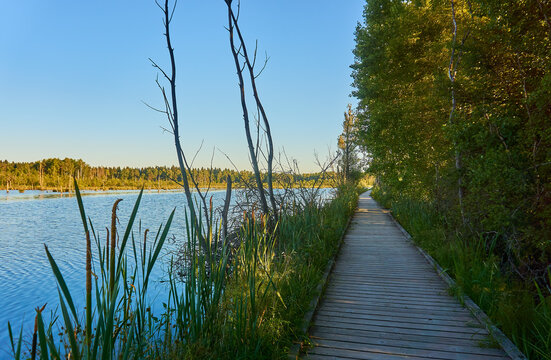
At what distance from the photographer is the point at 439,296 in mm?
4066

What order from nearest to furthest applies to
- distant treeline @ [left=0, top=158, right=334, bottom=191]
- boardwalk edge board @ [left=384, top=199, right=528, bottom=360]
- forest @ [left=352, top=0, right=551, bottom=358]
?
boardwalk edge board @ [left=384, top=199, right=528, bottom=360] → forest @ [left=352, top=0, right=551, bottom=358] → distant treeline @ [left=0, top=158, right=334, bottom=191]

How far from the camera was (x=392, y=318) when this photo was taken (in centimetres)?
344

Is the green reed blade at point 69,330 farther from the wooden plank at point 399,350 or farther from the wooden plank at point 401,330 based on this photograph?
the wooden plank at point 401,330

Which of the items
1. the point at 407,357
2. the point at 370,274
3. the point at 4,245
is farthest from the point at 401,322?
the point at 4,245

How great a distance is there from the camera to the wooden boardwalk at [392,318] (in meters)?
2.76

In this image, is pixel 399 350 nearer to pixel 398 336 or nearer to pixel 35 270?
pixel 398 336

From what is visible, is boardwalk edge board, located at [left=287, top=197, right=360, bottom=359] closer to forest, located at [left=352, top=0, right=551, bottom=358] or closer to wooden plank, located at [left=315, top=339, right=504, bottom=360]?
wooden plank, located at [left=315, top=339, right=504, bottom=360]

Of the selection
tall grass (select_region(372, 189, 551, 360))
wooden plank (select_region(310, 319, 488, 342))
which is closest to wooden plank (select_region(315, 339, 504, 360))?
wooden plank (select_region(310, 319, 488, 342))

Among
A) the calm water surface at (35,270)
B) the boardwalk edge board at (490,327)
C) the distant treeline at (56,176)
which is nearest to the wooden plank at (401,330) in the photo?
the boardwalk edge board at (490,327)

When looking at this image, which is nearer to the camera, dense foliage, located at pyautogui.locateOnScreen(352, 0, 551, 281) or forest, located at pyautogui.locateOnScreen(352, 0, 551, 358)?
forest, located at pyautogui.locateOnScreen(352, 0, 551, 358)

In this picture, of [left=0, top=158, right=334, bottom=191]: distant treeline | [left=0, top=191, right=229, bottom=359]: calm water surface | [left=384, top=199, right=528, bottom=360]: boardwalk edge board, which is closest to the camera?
[left=384, top=199, right=528, bottom=360]: boardwalk edge board

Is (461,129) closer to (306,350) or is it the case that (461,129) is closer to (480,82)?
(480,82)

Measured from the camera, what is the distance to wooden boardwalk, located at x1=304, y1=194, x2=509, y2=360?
2762mm

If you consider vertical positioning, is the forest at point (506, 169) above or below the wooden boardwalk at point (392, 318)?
above
